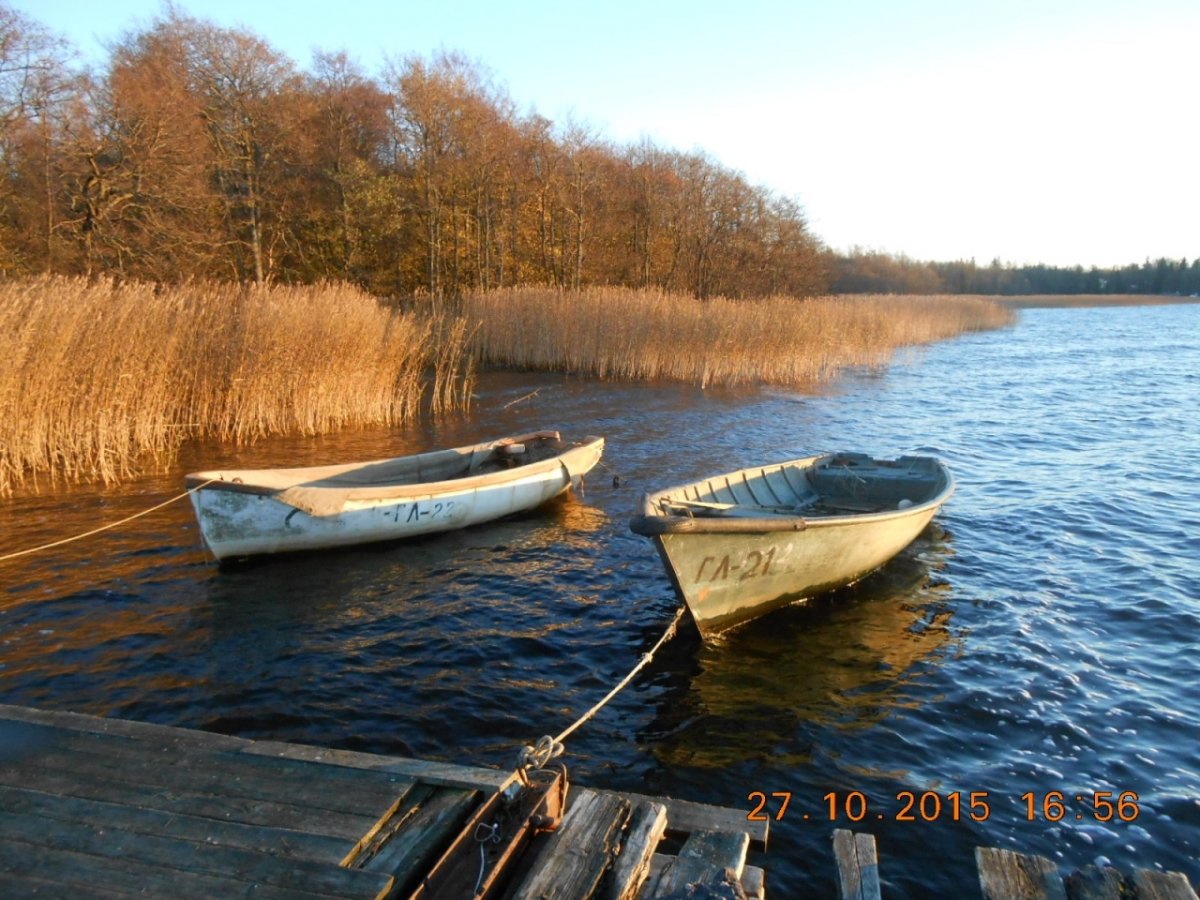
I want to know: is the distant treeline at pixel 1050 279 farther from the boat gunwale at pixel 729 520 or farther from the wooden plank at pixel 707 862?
the wooden plank at pixel 707 862

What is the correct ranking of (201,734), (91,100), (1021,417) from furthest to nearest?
(91,100) < (1021,417) < (201,734)

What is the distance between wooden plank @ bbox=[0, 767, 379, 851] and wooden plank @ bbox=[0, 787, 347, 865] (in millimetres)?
32

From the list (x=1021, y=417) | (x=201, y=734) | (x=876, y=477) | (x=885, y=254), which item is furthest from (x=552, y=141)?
(x=885, y=254)

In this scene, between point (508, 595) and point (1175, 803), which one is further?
point (508, 595)

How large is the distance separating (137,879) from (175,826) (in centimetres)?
30

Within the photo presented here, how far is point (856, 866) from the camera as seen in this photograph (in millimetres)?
3152

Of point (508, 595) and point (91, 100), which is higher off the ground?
point (91, 100)

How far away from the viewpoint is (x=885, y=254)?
63.5 m

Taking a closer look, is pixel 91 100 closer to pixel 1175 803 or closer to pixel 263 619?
pixel 263 619

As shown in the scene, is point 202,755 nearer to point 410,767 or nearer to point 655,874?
point 410,767

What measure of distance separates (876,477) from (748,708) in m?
4.35

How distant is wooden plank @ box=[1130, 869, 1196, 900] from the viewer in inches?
114
